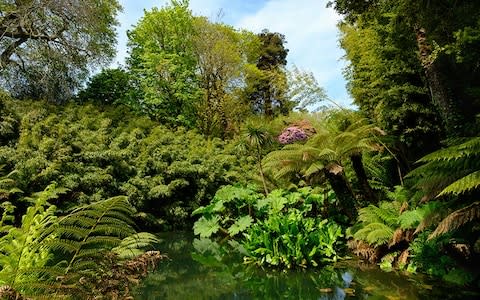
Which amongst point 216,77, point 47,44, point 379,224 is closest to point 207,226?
point 379,224

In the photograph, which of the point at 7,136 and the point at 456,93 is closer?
the point at 456,93

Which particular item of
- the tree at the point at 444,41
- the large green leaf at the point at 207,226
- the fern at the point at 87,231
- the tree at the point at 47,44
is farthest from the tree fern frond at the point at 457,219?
the tree at the point at 47,44

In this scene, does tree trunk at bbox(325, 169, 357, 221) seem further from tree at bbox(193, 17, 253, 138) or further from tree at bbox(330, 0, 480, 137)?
tree at bbox(193, 17, 253, 138)

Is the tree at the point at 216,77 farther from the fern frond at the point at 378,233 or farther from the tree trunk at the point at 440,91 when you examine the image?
the fern frond at the point at 378,233

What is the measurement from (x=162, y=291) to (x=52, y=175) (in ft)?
22.2

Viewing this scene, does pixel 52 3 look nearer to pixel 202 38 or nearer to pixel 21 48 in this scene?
pixel 21 48

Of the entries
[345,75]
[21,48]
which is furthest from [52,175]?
[345,75]

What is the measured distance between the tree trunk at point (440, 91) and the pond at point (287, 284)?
2.51 m

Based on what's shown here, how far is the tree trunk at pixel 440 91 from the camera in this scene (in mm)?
6066

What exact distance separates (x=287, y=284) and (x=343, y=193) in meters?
3.13

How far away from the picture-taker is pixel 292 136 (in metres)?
13.7

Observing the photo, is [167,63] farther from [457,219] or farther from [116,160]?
[457,219]

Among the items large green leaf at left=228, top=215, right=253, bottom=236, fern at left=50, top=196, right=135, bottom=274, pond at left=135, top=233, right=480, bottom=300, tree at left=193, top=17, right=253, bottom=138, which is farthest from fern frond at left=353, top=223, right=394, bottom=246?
tree at left=193, top=17, right=253, bottom=138

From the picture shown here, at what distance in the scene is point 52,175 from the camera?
10.4 meters
